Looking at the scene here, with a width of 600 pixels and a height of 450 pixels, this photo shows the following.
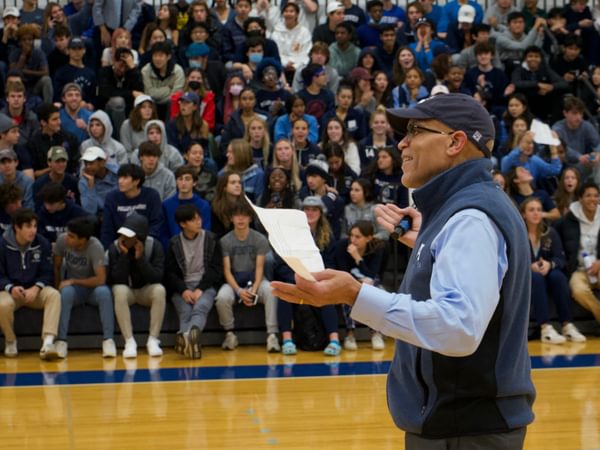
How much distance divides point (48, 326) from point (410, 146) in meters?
6.95

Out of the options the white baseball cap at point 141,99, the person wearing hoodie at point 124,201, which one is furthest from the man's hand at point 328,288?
the white baseball cap at point 141,99

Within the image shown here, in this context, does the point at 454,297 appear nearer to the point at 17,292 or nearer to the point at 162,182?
the point at 17,292

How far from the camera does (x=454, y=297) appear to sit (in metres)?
2.60

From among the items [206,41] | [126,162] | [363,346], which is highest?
[206,41]

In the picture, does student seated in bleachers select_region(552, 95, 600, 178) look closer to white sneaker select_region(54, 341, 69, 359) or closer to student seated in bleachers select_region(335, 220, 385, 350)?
student seated in bleachers select_region(335, 220, 385, 350)

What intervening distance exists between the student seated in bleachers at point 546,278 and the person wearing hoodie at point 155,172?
3514mm

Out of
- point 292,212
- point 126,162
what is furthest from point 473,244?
point 126,162

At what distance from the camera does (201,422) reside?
693 centimetres

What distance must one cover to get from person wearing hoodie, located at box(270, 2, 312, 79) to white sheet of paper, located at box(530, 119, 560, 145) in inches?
140

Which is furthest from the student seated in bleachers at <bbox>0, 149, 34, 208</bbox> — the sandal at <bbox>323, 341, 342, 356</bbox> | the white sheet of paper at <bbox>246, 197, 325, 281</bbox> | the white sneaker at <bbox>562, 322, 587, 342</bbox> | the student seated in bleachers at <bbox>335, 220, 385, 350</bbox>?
the white sheet of paper at <bbox>246, 197, 325, 281</bbox>

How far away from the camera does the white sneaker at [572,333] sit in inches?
401

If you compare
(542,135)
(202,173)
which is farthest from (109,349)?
(542,135)

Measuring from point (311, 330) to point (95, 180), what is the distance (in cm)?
275

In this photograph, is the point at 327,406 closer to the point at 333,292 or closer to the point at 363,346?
the point at 363,346
